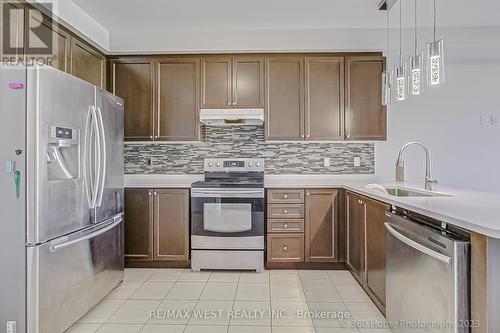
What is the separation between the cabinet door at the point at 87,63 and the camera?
2971mm

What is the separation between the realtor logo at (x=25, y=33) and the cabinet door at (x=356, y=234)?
266 centimetres

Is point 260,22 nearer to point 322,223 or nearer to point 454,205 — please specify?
point 322,223

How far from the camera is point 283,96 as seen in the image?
3615 mm

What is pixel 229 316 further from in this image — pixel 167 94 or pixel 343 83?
pixel 343 83

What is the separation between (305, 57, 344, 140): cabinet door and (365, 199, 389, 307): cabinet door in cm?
117

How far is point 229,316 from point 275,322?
0.35m

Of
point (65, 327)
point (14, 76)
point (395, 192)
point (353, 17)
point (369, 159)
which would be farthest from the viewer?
point (369, 159)

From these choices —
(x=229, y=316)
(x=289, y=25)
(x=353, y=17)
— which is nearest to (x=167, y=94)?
(x=289, y=25)

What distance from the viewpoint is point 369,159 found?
3.86 m

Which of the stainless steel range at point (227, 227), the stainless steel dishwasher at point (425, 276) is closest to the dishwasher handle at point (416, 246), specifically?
the stainless steel dishwasher at point (425, 276)

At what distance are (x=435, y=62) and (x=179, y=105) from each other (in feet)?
8.32

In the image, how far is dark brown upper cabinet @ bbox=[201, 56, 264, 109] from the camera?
3615mm

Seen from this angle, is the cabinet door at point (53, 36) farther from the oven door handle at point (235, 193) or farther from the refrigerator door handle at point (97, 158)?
the oven door handle at point (235, 193)

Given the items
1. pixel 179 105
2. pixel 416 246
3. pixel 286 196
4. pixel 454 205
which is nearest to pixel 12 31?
pixel 179 105
